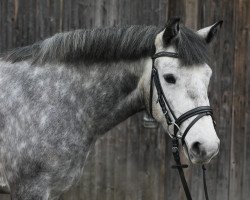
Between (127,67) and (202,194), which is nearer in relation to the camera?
(127,67)

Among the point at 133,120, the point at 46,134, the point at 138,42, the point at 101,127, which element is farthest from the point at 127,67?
the point at 133,120

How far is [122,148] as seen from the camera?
5.53 m

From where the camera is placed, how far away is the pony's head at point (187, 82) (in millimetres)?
3047

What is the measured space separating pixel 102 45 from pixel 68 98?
1.52ft

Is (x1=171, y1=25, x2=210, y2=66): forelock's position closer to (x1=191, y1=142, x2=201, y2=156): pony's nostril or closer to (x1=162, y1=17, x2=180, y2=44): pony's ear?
(x1=162, y1=17, x2=180, y2=44): pony's ear

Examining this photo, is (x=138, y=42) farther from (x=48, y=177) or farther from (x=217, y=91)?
(x=217, y=91)

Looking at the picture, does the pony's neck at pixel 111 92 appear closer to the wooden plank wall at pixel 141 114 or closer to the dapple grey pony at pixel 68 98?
the dapple grey pony at pixel 68 98

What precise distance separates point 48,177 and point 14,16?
2.59m

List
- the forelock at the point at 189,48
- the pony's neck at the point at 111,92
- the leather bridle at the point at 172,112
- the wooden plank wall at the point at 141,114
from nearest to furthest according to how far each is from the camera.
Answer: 1. the leather bridle at the point at 172,112
2. the forelock at the point at 189,48
3. the pony's neck at the point at 111,92
4. the wooden plank wall at the point at 141,114

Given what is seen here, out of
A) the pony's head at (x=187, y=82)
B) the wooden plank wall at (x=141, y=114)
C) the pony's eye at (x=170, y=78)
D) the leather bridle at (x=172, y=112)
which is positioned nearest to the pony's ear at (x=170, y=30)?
the pony's head at (x=187, y=82)

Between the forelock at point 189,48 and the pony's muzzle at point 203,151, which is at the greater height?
the forelock at point 189,48

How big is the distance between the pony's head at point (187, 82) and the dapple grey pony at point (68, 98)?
2 centimetres

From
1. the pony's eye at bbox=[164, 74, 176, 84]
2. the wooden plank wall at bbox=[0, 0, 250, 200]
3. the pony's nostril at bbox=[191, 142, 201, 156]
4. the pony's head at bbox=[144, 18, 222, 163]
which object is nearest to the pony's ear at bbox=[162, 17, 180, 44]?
the pony's head at bbox=[144, 18, 222, 163]

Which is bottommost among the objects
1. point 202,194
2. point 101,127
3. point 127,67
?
point 202,194
